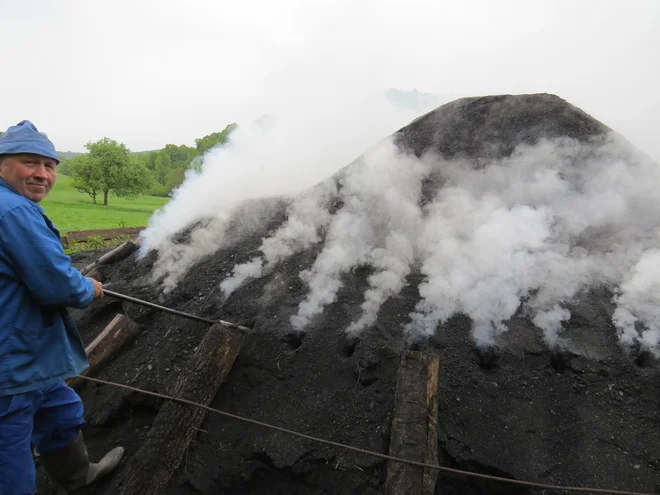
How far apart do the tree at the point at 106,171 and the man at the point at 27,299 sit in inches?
1265

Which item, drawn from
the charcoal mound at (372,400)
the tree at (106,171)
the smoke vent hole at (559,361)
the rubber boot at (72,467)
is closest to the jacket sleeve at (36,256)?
the rubber boot at (72,467)

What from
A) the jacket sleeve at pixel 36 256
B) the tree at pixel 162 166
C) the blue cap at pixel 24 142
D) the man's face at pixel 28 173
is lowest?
the tree at pixel 162 166

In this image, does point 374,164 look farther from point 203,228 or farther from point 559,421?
point 559,421

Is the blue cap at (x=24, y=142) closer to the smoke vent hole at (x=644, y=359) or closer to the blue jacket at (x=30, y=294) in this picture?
the blue jacket at (x=30, y=294)

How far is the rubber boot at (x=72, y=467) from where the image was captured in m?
2.61

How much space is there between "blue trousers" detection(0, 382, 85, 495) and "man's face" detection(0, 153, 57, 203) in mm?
1108

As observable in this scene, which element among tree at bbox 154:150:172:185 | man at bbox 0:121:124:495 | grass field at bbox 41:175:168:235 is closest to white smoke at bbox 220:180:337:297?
man at bbox 0:121:124:495

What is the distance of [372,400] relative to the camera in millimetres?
3029

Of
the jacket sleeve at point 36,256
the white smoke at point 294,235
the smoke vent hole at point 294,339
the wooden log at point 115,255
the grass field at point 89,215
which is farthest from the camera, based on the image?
the grass field at point 89,215

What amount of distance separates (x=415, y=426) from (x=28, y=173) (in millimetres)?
2717

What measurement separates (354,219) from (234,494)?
280 centimetres

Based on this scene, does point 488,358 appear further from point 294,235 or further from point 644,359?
point 294,235

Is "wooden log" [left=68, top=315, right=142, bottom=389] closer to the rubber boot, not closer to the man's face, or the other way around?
the rubber boot

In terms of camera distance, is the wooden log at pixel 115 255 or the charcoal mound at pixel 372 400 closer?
the charcoal mound at pixel 372 400
